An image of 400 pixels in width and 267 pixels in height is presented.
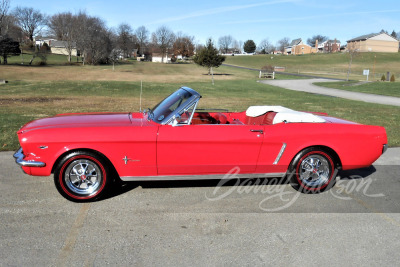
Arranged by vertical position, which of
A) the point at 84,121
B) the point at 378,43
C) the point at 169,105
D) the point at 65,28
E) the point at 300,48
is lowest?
the point at 84,121

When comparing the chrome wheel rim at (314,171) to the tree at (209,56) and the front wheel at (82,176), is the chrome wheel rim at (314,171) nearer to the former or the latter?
the front wheel at (82,176)

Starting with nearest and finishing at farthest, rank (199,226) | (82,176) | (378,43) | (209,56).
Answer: (199,226) < (82,176) < (209,56) < (378,43)

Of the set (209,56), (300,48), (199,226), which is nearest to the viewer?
(199,226)

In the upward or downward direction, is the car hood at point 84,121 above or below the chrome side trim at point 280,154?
above

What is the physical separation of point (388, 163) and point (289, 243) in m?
3.85

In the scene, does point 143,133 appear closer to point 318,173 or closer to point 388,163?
point 318,173

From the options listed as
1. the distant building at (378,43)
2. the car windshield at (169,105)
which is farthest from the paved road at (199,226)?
the distant building at (378,43)

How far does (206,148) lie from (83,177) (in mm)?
1532

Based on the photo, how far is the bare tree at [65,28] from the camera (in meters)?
71.2

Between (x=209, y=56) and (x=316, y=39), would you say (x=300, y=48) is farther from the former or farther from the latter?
(x=209, y=56)

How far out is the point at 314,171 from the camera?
435 cm

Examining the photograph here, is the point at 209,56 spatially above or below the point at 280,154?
above

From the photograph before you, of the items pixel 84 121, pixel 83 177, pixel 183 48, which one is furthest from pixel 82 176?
pixel 183 48

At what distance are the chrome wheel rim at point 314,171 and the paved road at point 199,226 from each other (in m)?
0.19
